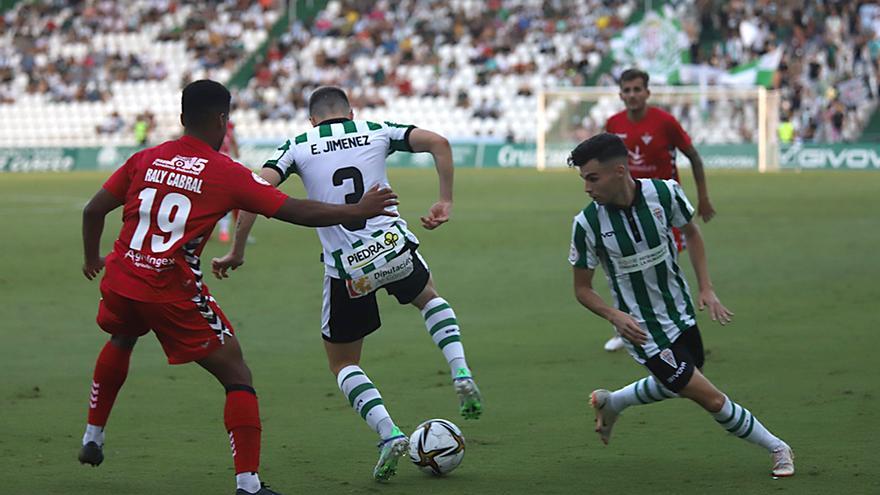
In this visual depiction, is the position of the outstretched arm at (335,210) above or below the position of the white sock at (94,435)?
above

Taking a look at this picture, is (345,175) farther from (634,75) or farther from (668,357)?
(634,75)

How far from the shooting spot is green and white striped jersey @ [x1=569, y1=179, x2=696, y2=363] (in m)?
6.72

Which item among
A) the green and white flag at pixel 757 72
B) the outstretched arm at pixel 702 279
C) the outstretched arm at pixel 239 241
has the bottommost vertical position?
the green and white flag at pixel 757 72

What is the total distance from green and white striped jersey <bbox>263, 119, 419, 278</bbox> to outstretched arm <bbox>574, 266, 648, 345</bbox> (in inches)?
44.1

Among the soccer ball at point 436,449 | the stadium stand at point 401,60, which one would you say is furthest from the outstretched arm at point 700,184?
the stadium stand at point 401,60

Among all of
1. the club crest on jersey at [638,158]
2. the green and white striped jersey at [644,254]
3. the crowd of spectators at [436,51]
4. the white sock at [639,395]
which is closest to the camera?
the green and white striped jersey at [644,254]

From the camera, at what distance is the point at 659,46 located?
138ft

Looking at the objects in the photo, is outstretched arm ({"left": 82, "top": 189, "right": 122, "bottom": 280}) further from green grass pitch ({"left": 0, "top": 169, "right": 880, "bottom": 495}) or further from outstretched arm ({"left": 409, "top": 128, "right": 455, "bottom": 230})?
outstretched arm ({"left": 409, "top": 128, "right": 455, "bottom": 230})

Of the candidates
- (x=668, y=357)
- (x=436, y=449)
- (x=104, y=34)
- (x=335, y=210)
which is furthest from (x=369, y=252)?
(x=104, y=34)

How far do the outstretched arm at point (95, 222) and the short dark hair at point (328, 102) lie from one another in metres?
1.35

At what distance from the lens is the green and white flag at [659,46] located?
41.9 m

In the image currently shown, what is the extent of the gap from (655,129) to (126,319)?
243 inches

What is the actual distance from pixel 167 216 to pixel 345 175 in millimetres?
1388

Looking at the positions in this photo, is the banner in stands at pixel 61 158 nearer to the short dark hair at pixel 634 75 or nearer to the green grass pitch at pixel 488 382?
the green grass pitch at pixel 488 382
